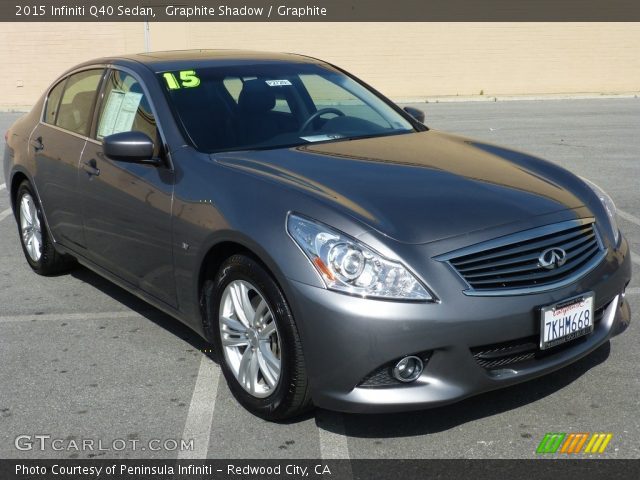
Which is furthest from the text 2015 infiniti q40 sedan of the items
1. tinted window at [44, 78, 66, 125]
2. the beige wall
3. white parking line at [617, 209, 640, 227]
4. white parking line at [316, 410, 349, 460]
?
the beige wall

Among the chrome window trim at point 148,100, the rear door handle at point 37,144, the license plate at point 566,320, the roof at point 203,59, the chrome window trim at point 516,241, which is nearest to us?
the chrome window trim at point 516,241

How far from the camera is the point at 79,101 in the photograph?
593 centimetres

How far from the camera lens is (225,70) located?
5344 millimetres

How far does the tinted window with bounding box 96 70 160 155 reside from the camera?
16.4 feet

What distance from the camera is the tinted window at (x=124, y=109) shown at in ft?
16.4

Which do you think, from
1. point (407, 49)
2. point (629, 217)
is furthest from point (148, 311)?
point (407, 49)

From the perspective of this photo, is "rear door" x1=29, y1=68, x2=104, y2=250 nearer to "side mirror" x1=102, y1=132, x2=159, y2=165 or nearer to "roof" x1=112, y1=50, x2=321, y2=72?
"roof" x1=112, y1=50, x2=321, y2=72

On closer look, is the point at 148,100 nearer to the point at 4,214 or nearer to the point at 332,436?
the point at 332,436

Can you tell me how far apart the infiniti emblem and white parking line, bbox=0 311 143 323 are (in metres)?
2.79

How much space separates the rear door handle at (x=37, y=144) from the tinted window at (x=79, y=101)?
182 mm

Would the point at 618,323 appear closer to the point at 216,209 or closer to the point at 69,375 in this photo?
the point at 216,209

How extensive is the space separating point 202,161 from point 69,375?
136 centimetres

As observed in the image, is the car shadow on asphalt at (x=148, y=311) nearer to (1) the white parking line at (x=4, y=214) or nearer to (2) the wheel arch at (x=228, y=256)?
(2) the wheel arch at (x=228, y=256)

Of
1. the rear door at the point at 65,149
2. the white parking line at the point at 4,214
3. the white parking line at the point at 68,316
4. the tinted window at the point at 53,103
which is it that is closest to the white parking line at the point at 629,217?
the white parking line at the point at 68,316
